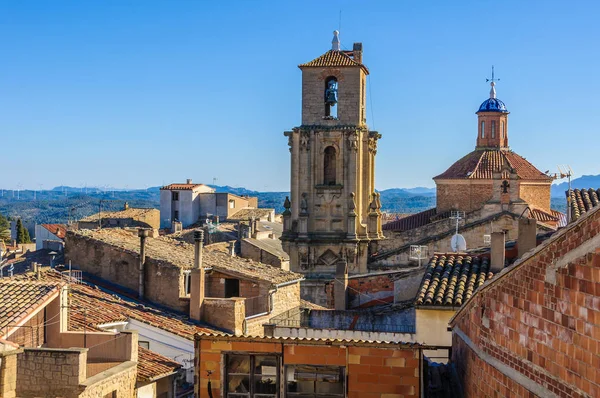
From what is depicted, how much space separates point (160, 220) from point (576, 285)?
3337 inches

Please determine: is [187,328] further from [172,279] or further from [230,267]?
[230,267]

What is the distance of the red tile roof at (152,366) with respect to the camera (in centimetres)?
1917

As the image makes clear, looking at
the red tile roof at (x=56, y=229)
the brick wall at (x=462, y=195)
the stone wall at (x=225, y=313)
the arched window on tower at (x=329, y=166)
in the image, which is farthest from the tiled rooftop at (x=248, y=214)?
the stone wall at (x=225, y=313)

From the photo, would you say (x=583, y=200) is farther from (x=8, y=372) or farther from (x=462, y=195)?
(x=462, y=195)

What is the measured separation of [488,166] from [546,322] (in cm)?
4074

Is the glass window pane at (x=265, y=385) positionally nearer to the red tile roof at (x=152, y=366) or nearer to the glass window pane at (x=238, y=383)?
the glass window pane at (x=238, y=383)

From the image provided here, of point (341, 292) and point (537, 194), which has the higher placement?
point (537, 194)

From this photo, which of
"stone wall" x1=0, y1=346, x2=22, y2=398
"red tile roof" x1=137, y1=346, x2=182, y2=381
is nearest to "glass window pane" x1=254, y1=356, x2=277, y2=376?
"stone wall" x1=0, y1=346, x2=22, y2=398

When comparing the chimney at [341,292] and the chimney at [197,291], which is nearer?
the chimney at [197,291]

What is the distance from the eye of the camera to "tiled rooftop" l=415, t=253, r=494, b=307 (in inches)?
738

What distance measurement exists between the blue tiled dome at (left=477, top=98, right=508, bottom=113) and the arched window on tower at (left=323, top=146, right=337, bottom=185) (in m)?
13.7

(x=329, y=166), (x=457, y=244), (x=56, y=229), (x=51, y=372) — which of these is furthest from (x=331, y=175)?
(x=56, y=229)

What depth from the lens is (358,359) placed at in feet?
46.6

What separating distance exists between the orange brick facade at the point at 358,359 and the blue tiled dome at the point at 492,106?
40.1m
